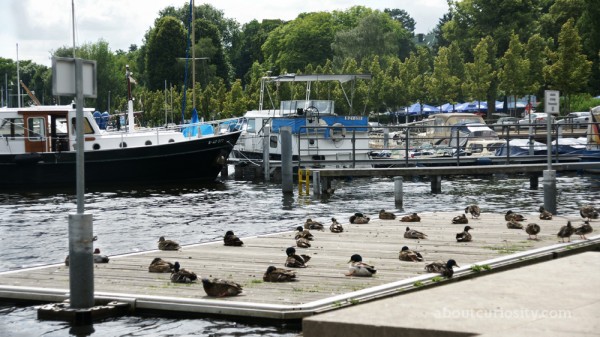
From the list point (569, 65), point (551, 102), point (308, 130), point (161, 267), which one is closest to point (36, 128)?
point (308, 130)

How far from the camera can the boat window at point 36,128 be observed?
44.5 m

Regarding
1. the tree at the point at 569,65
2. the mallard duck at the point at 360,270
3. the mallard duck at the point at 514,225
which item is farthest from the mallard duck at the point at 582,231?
the tree at the point at 569,65

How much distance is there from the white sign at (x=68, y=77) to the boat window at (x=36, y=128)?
108 feet

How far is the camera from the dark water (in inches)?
510

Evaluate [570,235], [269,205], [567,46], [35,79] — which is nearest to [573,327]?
[570,235]

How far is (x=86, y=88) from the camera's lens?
12.6 metres

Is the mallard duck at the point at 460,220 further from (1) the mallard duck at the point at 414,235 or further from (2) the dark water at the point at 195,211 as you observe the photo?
(2) the dark water at the point at 195,211

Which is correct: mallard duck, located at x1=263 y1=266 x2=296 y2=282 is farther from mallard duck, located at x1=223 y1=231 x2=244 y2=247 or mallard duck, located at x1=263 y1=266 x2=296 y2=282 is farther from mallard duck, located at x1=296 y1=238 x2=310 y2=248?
mallard duck, located at x1=223 y1=231 x2=244 y2=247

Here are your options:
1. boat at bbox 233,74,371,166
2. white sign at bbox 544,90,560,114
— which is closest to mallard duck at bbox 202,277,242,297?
white sign at bbox 544,90,560,114

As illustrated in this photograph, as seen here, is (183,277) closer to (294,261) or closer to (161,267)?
(161,267)

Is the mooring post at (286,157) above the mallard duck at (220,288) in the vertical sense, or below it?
above

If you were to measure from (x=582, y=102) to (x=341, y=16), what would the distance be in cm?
6994

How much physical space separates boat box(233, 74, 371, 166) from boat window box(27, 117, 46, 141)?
394 inches

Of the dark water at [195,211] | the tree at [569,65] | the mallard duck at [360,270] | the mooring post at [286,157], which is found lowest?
the dark water at [195,211]
